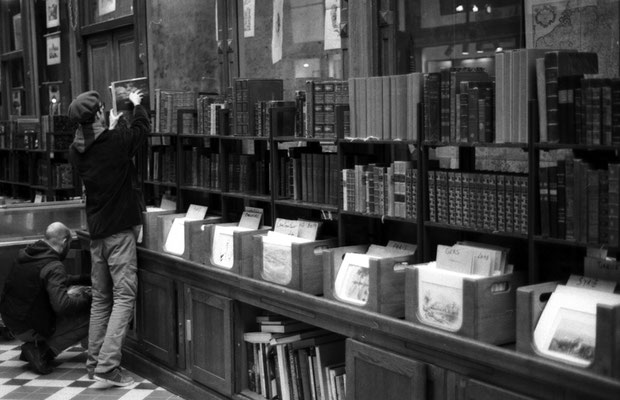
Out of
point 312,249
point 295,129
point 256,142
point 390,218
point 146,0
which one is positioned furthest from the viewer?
point 146,0

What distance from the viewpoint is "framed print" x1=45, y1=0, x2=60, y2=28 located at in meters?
9.68

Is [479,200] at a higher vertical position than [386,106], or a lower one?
lower

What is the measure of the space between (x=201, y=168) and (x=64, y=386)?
6.04ft

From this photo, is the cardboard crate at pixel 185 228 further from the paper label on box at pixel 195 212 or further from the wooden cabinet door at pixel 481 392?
the wooden cabinet door at pixel 481 392

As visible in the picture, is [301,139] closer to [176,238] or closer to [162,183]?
[176,238]

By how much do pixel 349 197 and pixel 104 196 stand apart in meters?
2.14

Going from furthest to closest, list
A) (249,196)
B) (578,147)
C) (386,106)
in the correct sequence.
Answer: (249,196) < (386,106) < (578,147)

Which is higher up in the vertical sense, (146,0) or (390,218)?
(146,0)

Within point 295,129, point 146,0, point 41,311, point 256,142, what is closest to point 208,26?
point 146,0

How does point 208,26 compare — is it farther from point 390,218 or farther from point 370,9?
point 390,218

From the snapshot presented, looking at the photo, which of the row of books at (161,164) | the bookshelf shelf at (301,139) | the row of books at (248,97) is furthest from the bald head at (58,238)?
the bookshelf shelf at (301,139)

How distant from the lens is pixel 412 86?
4.19 metres

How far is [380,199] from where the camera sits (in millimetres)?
4441

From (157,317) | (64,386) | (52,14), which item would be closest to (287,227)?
(157,317)
